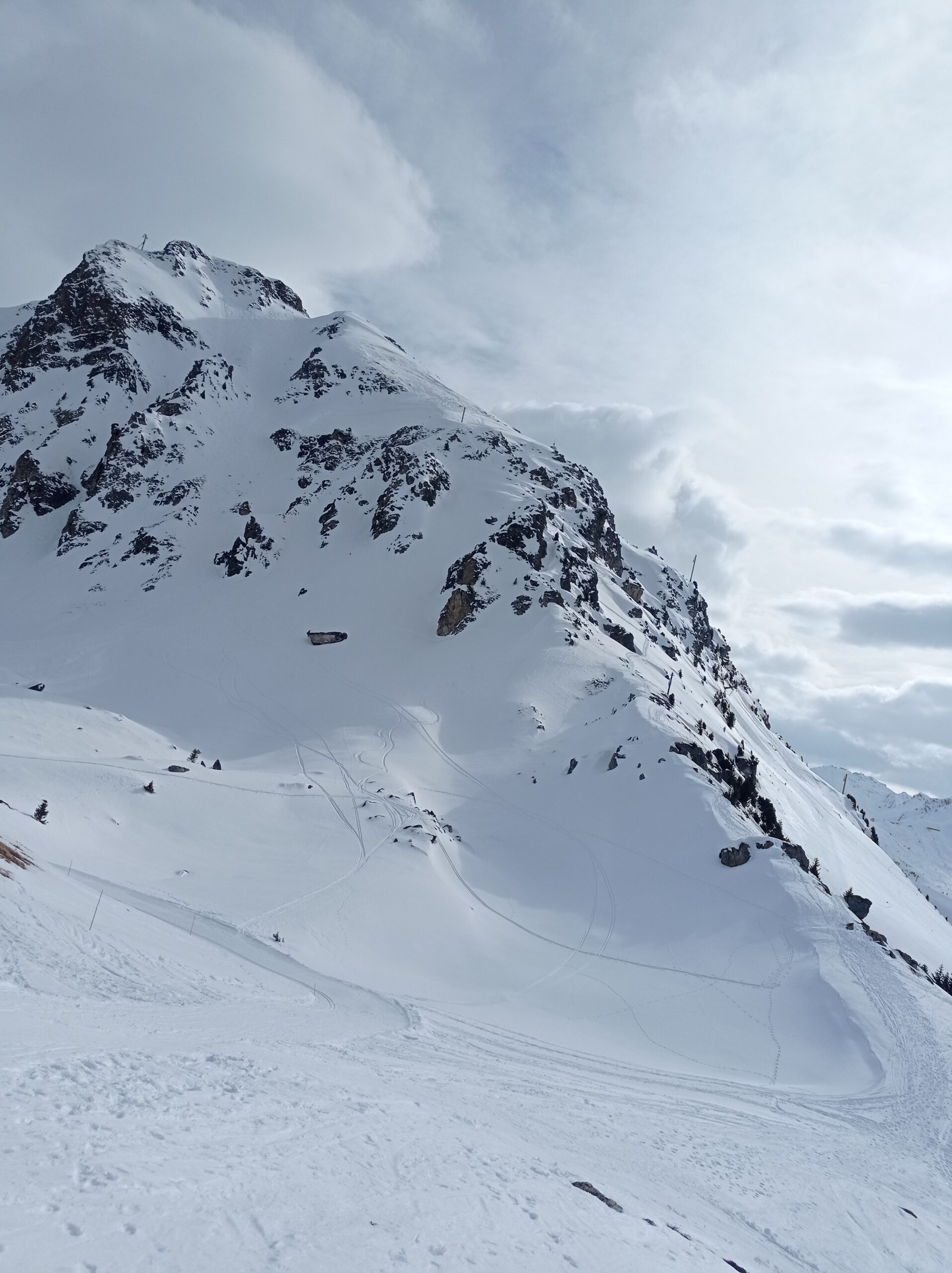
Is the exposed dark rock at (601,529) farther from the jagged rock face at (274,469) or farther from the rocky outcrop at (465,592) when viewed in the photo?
the rocky outcrop at (465,592)

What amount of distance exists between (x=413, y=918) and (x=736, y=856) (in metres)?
14.3

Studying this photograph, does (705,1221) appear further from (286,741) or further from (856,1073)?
(286,741)

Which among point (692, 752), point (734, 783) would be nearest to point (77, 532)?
point (692, 752)

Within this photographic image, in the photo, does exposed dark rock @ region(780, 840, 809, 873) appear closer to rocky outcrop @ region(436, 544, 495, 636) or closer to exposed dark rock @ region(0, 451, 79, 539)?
rocky outcrop @ region(436, 544, 495, 636)

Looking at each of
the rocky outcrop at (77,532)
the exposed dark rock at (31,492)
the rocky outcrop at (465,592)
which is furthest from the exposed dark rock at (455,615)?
the exposed dark rock at (31,492)

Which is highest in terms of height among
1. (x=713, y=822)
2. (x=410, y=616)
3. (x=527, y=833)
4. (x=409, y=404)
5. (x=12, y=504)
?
(x=409, y=404)

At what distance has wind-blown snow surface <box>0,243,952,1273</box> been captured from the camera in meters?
6.87

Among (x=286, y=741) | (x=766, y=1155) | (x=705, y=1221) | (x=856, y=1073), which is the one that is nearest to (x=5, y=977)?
(x=705, y=1221)

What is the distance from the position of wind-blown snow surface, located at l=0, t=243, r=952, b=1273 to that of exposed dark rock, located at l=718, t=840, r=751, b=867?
1.78 feet

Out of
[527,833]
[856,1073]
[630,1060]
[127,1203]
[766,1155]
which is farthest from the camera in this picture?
[527,833]

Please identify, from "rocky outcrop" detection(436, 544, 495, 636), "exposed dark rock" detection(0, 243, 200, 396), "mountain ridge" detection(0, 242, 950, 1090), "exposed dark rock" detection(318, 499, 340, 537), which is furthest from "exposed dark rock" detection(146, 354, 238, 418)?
"rocky outcrop" detection(436, 544, 495, 636)

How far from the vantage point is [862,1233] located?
9961mm

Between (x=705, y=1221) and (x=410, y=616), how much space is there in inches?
1965

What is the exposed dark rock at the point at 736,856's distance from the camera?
2827 centimetres
